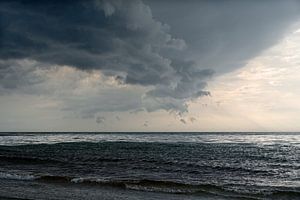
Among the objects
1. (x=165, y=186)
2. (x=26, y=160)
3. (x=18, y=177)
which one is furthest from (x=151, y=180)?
(x=26, y=160)

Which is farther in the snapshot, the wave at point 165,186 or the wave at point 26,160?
the wave at point 26,160

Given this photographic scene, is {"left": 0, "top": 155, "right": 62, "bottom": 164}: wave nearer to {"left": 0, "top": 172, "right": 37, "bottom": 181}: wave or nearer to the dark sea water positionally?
the dark sea water

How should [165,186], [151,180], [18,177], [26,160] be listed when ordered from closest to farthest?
1. [165,186]
2. [151,180]
3. [18,177]
4. [26,160]

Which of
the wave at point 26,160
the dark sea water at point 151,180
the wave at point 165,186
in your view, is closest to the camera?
the dark sea water at point 151,180

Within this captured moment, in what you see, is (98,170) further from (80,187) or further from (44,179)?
(80,187)

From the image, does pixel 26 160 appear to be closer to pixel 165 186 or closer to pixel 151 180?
pixel 151 180

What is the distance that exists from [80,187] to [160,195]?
5807mm

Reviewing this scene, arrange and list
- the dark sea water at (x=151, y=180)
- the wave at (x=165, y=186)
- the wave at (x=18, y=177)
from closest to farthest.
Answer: the dark sea water at (x=151, y=180)
the wave at (x=165, y=186)
the wave at (x=18, y=177)

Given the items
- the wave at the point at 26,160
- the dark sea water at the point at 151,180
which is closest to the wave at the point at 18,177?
the dark sea water at the point at 151,180

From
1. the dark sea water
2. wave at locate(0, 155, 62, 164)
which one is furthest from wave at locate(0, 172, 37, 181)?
wave at locate(0, 155, 62, 164)

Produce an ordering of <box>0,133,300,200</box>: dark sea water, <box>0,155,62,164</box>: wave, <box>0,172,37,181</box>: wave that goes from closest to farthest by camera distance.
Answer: <box>0,133,300,200</box>: dark sea water
<box>0,172,37,181</box>: wave
<box>0,155,62,164</box>: wave

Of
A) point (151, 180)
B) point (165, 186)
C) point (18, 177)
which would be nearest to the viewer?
point (165, 186)

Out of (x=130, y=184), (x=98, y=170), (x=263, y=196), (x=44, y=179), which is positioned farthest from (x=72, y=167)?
(x=263, y=196)

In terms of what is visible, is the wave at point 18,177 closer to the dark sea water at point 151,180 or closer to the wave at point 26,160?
the dark sea water at point 151,180
